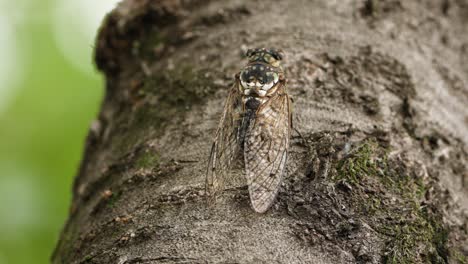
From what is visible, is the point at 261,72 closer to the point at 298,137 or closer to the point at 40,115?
the point at 298,137

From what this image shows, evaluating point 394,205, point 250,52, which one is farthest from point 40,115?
point 394,205

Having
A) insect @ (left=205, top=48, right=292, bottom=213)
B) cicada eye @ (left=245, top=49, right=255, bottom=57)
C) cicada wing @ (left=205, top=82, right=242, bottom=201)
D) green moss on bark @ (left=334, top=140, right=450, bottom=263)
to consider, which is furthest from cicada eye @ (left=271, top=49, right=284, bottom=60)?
green moss on bark @ (left=334, top=140, right=450, bottom=263)

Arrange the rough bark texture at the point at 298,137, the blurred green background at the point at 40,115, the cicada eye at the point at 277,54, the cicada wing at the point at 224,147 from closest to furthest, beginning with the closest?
the rough bark texture at the point at 298,137
the cicada wing at the point at 224,147
the cicada eye at the point at 277,54
the blurred green background at the point at 40,115

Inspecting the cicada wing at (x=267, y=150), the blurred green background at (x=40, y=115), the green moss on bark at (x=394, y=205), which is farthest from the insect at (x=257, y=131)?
the blurred green background at (x=40, y=115)

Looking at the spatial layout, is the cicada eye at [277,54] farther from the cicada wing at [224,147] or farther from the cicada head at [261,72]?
the cicada wing at [224,147]

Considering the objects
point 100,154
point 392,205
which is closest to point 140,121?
point 100,154

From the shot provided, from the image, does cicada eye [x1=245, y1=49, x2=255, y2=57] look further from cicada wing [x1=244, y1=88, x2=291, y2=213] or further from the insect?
cicada wing [x1=244, y1=88, x2=291, y2=213]

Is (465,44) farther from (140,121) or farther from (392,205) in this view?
(140,121)

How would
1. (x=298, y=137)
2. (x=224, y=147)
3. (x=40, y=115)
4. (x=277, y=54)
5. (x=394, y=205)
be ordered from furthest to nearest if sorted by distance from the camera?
1. (x=40, y=115)
2. (x=277, y=54)
3. (x=224, y=147)
4. (x=298, y=137)
5. (x=394, y=205)
